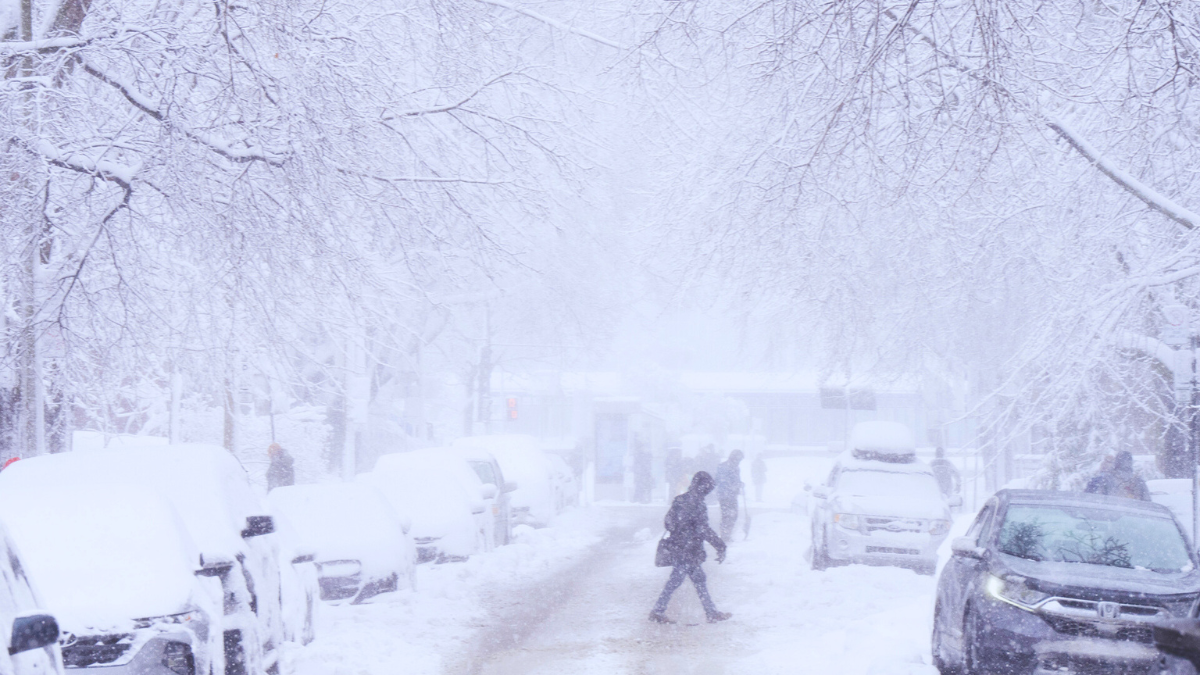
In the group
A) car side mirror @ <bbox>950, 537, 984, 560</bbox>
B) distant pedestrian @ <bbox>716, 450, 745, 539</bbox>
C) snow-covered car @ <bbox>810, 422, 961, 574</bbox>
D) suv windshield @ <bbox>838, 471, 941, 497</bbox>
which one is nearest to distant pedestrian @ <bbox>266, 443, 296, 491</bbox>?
distant pedestrian @ <bbox>716, 450, 745, 539</bbox>

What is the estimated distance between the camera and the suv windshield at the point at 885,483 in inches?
707

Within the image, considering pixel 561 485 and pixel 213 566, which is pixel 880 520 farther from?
pixel 561 485

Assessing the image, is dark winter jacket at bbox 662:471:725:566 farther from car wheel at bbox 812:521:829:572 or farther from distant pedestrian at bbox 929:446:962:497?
distant pedestrian at bbox 929:446:962:497

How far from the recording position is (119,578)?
7043 mm

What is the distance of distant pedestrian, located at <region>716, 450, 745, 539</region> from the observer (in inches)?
859

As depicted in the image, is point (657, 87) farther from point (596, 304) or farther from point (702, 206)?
point (596, 304)

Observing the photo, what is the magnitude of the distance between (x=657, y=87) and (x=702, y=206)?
3.56 meters

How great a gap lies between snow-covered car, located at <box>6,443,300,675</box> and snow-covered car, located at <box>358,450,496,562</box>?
693 centimetres

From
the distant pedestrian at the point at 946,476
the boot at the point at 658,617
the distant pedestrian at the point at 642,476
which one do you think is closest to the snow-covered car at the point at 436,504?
the boot at the point at 658,617

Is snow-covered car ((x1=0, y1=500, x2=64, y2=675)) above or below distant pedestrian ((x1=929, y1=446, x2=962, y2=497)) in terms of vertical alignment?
above

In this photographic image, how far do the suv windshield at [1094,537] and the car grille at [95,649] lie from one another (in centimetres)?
589

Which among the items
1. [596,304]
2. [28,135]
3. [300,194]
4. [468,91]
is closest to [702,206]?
[468,91]

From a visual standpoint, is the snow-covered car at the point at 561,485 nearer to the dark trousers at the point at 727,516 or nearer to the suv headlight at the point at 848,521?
the dark trousers at the point at 727,516

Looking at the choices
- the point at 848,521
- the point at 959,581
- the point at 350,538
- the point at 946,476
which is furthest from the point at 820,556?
the point at 946,476
